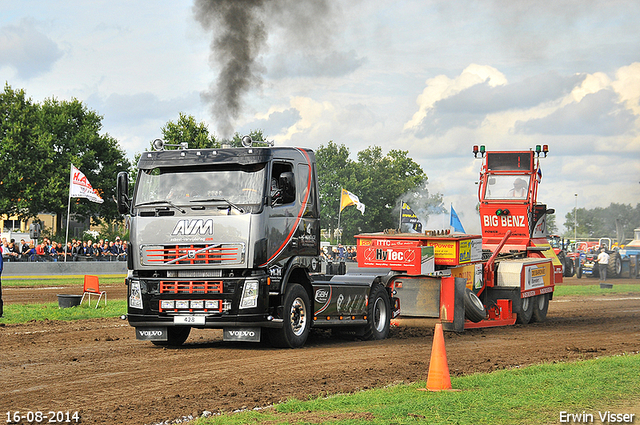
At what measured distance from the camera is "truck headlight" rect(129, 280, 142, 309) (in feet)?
37.9

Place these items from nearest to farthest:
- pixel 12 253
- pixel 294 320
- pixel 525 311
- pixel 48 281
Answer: pixel 294 320 < pixel 525 311 < pixel 48 281 < pixel 12 253

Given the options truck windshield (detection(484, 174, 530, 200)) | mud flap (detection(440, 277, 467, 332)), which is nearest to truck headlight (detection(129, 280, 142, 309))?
mud flap (detection(440, 277, 467, 332))

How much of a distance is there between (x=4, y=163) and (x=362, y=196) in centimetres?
4860

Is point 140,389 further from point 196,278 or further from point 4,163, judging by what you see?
point 4,163

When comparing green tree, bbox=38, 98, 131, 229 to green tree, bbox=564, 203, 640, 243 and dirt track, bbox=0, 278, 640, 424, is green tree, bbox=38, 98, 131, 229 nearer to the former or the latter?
green tree, bbox=564, 203, 640, 243

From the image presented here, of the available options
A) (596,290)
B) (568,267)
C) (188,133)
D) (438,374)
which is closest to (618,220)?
(568,267)

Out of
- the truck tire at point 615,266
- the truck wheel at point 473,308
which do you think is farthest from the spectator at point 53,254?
the truck tire at point 615,266

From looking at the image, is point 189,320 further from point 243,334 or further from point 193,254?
point 193,254

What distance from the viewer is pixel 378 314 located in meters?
14.1

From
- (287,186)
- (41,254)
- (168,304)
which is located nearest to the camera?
(168,304)

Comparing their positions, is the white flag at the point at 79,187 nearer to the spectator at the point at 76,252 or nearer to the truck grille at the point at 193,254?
the spectator at the point at 76,252

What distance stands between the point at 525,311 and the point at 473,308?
260cm

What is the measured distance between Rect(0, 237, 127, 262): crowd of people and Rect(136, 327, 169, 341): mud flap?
26010mm

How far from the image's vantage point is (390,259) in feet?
49.4
